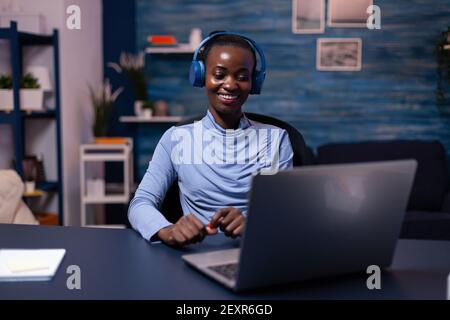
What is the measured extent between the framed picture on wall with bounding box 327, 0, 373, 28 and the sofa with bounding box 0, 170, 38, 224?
2.23 m

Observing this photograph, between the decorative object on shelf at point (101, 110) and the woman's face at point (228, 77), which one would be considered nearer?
the woman's face at point (228, 77)

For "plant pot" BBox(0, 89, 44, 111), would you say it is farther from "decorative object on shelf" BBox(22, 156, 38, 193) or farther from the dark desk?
the dark desk

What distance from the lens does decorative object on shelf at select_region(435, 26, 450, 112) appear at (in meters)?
3.35

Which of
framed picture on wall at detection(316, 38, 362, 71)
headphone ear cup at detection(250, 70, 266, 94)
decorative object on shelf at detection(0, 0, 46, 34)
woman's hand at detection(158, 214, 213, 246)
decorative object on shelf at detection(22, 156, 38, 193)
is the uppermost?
decorative object on shelf at detection(0, 0, 46, 34)

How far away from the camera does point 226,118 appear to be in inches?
57.2

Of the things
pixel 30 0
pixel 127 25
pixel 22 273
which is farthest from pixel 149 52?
pixel 22 273

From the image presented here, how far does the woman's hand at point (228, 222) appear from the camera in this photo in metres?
1.01

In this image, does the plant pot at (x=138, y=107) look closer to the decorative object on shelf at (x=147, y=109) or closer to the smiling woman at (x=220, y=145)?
the decorative object on shelf at (x=147, y=109)

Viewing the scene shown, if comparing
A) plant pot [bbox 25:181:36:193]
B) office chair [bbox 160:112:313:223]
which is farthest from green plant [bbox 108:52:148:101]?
office chair [bbox 160:112:313:223]

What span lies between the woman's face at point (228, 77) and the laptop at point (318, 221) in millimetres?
633

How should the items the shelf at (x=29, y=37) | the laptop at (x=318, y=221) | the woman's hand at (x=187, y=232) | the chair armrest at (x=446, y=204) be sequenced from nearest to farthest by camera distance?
the laptop at (x=318, y=221), the woman's hand at (x=187, y=232), the shelf at (x=29, y=37), the chair armrest at (x=446, y=204)

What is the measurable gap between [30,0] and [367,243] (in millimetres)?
2796

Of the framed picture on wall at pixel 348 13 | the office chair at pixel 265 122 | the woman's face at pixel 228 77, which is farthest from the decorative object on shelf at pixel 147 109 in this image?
the woman's face at pixel 228 77

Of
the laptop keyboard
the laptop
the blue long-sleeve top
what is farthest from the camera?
the blue long-sleeve top
